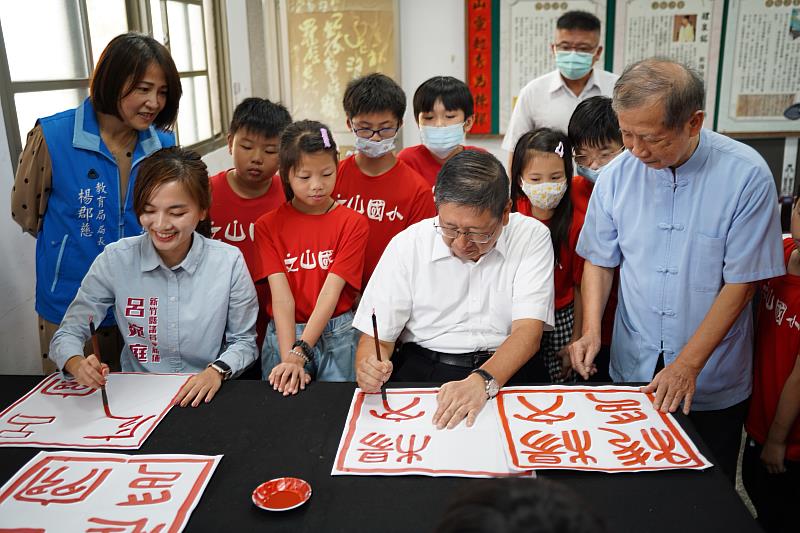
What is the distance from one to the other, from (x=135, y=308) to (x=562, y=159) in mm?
1323

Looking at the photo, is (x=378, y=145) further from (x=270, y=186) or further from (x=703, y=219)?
(x=703, y=219)

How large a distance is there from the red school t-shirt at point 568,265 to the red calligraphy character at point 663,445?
842 millimetres

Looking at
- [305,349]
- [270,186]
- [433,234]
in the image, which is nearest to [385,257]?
Result: [433,234]

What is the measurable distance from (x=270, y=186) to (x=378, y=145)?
0.41 meters

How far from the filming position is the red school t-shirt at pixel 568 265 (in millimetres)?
2096

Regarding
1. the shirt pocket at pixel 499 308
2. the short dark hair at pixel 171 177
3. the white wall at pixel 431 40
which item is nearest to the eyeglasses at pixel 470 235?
the shirt pocket at pixel 499 308

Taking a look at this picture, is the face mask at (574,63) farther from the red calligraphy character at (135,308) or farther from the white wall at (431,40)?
the red calligraphy character at (135,308)

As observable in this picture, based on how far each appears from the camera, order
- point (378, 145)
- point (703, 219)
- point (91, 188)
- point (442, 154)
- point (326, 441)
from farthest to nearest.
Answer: point (442, 154) < point (378, 145) < point (91, 188) < point (703, 219) < point (326, 441)

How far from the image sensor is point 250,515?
1.05 m

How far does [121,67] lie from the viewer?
185 cm

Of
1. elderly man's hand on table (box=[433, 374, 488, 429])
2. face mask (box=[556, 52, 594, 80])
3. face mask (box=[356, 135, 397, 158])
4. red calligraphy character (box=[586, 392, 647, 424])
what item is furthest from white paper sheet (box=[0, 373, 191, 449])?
face mask (box=[556, 52, 594, 80])

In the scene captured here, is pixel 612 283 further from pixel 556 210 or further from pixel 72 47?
pixel 72 47

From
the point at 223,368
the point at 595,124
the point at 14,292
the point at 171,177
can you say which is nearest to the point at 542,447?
the point at 223,368

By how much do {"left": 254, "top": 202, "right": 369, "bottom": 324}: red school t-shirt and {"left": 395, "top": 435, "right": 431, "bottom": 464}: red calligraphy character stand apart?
78cm
